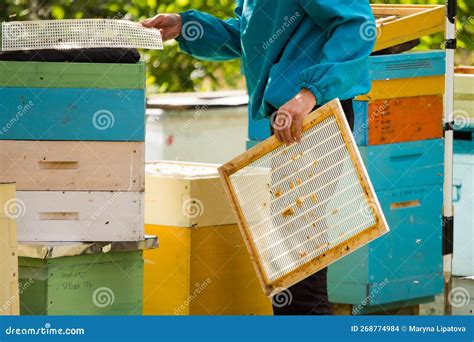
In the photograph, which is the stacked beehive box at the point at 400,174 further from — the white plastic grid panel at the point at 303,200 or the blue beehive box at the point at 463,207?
the white plastic grid panel at the point at 303,200

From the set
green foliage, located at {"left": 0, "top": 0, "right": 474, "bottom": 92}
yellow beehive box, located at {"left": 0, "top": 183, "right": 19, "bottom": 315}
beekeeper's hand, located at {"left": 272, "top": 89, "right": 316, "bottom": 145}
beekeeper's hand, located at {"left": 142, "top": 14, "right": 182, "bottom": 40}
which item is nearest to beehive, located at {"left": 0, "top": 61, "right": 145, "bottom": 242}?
beekeeper's hand, located at {"left": 142, "top": 14, "right": 182, "bottom": 40}

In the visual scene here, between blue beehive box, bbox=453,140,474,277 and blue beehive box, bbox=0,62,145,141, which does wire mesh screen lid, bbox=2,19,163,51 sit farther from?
blue beehive box, bbox=453,140,474,277

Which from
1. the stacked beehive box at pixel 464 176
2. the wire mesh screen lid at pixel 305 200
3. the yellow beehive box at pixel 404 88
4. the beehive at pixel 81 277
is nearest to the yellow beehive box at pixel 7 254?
the beehive at pixel 81 277

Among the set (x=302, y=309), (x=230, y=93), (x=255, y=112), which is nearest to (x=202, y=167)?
(x=255, y=112)

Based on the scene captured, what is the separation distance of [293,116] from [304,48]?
0.27 meters

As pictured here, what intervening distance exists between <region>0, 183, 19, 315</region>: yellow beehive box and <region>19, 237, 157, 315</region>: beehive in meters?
0.33

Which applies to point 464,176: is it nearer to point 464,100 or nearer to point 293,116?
point 464,100

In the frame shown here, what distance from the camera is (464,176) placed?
4.31 meters

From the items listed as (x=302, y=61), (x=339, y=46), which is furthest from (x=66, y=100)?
(x=339, y=46)

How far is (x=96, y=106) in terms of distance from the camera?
342 centimetres

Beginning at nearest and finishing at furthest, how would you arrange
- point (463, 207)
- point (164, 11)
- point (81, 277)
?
point (81, 277), point (463, 207), point (164, 11)

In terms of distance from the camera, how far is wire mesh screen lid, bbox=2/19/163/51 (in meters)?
3.36

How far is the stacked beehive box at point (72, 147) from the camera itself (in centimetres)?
341

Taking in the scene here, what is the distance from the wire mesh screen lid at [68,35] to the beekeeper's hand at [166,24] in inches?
8.8
